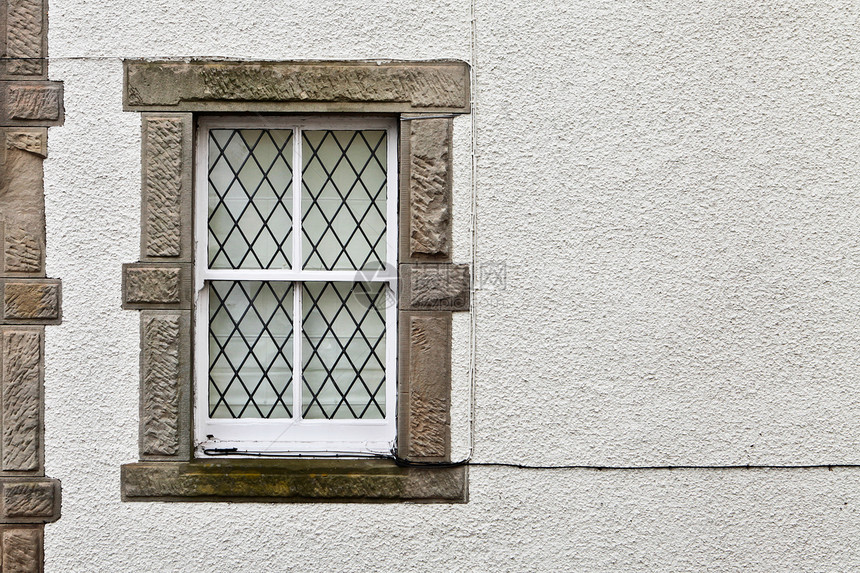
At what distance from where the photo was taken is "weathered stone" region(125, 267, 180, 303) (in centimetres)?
314

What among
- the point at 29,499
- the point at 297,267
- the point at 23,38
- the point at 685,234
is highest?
the point at 23,38

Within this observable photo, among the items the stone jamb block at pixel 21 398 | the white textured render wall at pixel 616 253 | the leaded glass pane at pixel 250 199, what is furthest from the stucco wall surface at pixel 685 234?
the stone jamb block at pixel 21 398

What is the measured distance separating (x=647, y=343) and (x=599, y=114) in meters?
1.09

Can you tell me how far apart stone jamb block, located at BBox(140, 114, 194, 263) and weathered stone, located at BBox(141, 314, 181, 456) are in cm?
33

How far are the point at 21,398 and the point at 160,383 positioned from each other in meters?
0.65

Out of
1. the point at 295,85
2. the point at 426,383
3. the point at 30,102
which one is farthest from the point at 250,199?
the point at 426,383

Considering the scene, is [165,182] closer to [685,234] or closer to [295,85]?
Result: [295,85]

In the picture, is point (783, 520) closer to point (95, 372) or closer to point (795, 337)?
point (795, 337)

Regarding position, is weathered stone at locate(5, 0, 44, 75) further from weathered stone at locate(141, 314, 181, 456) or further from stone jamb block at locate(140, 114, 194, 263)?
weathered stone at locate(141, 314, 181, 456)

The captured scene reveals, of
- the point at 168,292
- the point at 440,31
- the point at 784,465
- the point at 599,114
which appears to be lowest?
the point at 784,465

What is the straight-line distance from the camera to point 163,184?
124 inches

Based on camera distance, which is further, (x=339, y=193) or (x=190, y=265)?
Answer: (x=339, y=193)

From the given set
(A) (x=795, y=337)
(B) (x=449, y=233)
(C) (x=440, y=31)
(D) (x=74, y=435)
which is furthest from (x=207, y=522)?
(A) (x=795, y=337)

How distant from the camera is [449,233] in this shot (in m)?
3.16
